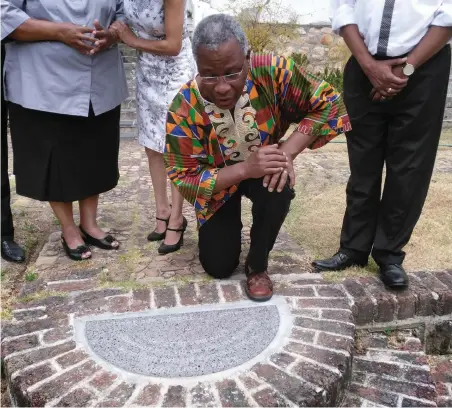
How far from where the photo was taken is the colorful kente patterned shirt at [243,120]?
219 centimetres

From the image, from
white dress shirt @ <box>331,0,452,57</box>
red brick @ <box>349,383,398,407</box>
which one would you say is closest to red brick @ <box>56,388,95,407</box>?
red brick @ <box>349,383,398,407</box>

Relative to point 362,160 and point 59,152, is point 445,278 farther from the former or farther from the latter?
point 59,152

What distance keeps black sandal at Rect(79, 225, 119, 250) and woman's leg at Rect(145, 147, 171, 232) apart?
288 mm

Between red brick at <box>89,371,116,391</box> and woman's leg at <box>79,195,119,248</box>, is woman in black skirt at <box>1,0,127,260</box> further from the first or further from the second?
red brick at <box>89,371,116,391</box>

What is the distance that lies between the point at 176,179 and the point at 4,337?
3.09 feet

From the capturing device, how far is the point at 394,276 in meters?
2.56

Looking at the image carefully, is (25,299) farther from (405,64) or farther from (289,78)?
(405,64)

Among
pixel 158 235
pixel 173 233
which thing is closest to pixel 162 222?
pixel 158 235

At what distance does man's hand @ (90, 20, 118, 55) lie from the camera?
258 centimetres

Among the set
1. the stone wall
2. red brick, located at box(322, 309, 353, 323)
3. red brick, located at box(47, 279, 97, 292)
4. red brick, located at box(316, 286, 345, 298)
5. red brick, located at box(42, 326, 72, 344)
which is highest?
the stone wall

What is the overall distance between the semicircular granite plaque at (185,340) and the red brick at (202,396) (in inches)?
3.0

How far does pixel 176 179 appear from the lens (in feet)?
7.39

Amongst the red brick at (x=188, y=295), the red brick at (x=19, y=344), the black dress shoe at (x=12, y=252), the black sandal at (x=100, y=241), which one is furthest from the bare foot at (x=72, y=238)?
the red brick at (x=19, y=344)

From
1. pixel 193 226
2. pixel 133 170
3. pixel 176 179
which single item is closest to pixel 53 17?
pixel 176 179
